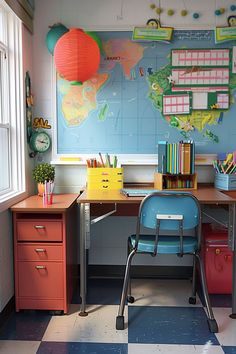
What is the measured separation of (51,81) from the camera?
3.20 metres

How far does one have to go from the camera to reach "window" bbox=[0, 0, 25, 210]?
2.79 metres

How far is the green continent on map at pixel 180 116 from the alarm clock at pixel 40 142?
96 cm

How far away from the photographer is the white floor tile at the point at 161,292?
111 inches

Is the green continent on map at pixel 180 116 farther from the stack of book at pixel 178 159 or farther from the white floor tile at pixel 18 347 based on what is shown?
the white floor tile at pixel 18 347

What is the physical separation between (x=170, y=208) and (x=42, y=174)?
1.16 m

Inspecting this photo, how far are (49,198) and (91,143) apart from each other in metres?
0.78

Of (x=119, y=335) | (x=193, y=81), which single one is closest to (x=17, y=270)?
(x=119, y=335)

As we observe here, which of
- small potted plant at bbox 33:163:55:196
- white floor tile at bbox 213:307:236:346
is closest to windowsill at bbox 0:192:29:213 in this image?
small potted plant at bbox 33:163:55:196

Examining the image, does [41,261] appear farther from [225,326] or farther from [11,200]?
[225,326]

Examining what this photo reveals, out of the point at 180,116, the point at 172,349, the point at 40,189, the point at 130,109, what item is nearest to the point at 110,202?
the point at 40,189

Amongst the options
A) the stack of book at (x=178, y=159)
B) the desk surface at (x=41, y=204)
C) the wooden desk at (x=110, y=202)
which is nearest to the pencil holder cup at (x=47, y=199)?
the desk surface at (x=41, y=204)

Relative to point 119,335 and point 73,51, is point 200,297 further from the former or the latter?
point 73,51

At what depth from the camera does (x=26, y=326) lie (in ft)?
8.04

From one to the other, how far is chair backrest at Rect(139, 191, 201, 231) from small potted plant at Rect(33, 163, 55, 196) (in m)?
0.97
